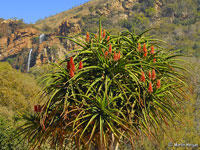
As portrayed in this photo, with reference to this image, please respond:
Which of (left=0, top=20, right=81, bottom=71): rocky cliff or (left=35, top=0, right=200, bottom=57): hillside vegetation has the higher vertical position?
(left=35, top=0, right=200, bottom=57): hillside vegetation

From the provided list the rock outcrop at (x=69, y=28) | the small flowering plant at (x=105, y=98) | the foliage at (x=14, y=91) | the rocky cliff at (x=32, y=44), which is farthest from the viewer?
the rock outcrop at (x=69, y=28)

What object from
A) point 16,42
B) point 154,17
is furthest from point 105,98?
point 16,42

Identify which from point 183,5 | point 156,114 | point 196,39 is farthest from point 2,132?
point 183,5

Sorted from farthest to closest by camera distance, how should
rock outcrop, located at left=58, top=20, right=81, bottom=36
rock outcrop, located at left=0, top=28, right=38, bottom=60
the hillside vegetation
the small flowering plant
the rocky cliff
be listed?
rock outcrop, located at left=0, top=28, right=38, bottom=60 → rock outcrop, located at left=58, top=20, right=81, bottom=36 → the rocky cliff → the hillside vegetation → the small flowering plant

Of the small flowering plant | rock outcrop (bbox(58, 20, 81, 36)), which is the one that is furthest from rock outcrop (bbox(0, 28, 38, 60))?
the small flowering plant

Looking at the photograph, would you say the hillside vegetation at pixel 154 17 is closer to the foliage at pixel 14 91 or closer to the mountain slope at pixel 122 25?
the mountain slope at pixel 122 25

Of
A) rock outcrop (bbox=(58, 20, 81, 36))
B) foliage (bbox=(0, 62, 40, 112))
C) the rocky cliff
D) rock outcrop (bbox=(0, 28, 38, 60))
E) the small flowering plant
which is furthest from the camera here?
rock outcrop (bbox=(0, 28, 38, 60))

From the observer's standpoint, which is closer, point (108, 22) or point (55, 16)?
point (108, 22)

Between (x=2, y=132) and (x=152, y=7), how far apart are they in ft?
228

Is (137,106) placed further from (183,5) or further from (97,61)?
(183,5)

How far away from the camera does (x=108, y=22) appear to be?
245 ft

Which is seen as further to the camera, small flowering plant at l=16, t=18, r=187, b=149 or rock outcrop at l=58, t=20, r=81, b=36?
rock outcrop at l=58, t=20, r=81, b=36

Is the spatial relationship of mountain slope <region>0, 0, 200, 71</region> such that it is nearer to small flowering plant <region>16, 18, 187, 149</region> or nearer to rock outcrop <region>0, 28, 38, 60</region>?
rock outcrop <region>0, 28, 38, 60</region>

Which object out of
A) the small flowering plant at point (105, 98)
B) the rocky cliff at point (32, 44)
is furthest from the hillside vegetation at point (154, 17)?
the small flowering plant at point (105, 98)
